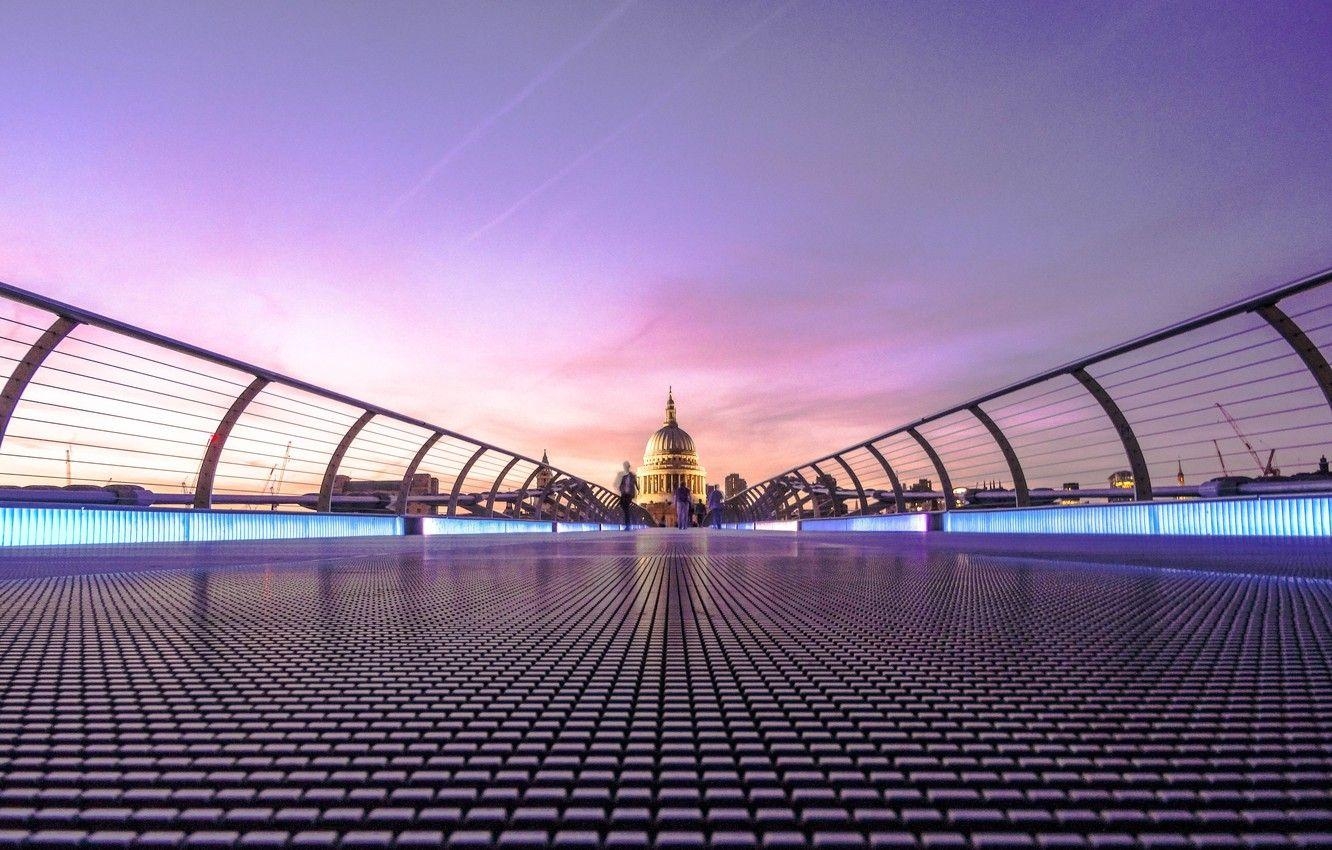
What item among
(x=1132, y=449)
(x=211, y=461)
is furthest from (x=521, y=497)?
(x=1132, y=449)

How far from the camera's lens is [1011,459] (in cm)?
816

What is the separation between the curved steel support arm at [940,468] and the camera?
1013 centimetres

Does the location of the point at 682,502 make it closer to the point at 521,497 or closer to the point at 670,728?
the point at 521,497

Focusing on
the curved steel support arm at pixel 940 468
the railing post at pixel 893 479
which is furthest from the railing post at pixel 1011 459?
the railing post at pixel 893 479

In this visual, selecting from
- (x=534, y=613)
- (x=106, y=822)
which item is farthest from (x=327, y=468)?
(x=106, y=822)

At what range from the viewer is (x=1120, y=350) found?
595 cm

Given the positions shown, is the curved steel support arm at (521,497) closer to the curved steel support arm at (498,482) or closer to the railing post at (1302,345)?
the curved steel support arm at (498,482)

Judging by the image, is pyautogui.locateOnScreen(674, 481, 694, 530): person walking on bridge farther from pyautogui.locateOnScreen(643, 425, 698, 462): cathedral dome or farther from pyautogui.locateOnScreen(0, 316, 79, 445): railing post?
pyautogui.locateOnScreen(643, 425, 698, 462): cathedral dome

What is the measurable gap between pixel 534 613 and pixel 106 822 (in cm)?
133

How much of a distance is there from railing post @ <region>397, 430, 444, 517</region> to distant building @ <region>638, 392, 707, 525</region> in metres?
92.6

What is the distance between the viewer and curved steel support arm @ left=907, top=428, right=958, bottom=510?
33.2 feet

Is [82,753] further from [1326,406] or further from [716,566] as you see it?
[1326,406]

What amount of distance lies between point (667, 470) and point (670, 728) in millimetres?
110019

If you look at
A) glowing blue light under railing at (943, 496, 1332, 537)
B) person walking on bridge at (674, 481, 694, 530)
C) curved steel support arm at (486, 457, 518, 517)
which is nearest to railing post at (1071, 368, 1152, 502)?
glowing blue light under railing at (943, 496, 1332, 537)
